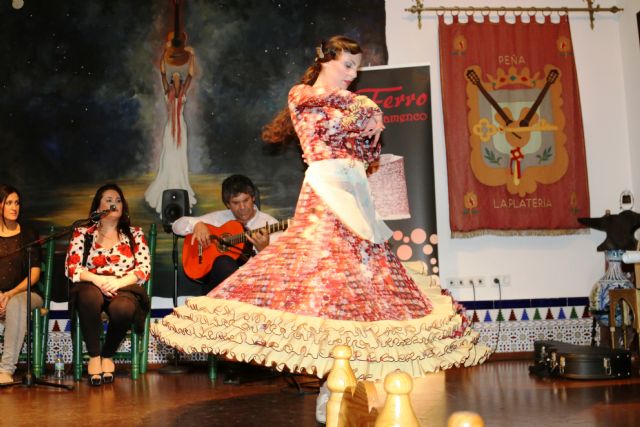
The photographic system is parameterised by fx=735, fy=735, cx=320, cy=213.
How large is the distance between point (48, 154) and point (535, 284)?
12.7ft

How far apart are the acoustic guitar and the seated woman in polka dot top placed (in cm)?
31

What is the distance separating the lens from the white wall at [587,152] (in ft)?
18.4

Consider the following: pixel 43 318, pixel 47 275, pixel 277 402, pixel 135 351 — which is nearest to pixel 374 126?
pixel 277 402

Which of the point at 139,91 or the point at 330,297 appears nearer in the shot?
the point at 330,297

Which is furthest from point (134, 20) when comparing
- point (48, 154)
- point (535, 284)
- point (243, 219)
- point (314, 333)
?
point (314, 333)

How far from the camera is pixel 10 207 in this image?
15.9 ft

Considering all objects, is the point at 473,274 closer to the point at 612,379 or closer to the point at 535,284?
the point at 535,284

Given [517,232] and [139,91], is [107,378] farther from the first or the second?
[517,232]

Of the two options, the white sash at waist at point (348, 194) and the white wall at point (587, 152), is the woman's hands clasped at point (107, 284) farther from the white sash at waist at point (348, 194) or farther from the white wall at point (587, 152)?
Result: the white wall at point (587, 152)

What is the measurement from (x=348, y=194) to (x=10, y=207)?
287 centimetres

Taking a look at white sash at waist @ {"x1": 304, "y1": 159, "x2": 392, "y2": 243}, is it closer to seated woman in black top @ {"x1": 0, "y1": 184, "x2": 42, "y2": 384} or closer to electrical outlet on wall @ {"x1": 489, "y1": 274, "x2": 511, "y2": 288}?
seated woman in black top @ {"x1": 0, "y1": 184, "x2": 42, "y2": 384}

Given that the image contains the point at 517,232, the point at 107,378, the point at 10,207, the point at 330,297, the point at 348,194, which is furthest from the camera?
the point at 517,232

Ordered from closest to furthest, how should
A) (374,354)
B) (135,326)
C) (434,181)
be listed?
1. (374,354)
2. (135,326)
3. (434,181)

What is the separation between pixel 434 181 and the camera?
545 centimetres
